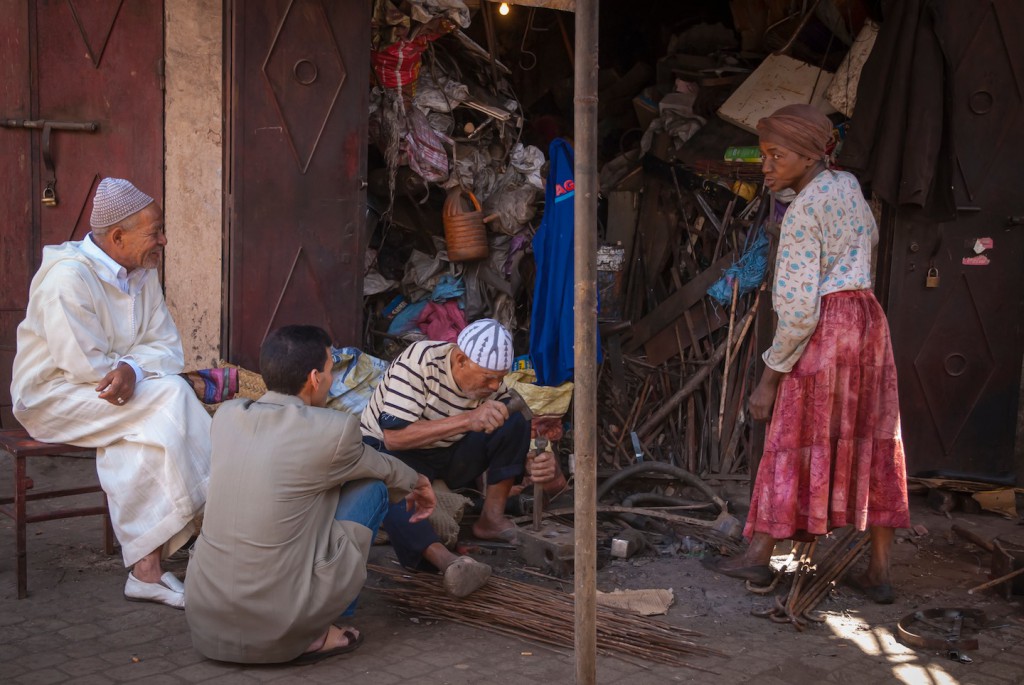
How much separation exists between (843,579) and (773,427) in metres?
0.82

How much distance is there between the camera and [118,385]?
13.2 feet

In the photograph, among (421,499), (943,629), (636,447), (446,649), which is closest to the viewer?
(446,649)

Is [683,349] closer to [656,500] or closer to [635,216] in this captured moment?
[635,216]

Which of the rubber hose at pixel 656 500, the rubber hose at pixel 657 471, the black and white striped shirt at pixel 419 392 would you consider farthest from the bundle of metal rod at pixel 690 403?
the black and white striped shirt at pixel 419 392

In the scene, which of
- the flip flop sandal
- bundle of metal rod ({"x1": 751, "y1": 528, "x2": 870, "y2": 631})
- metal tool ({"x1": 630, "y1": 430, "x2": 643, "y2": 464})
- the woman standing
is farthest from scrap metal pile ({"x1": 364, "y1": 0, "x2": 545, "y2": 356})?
the flip flop sandal

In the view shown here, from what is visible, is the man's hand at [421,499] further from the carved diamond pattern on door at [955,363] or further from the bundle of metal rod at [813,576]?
the carved diamond pattern on door at [955,363]

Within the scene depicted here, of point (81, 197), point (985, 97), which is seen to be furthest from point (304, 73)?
point (985, 97)

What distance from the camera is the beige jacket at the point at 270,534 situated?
10.7 ft

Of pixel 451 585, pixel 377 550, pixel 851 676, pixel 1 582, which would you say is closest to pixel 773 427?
pixel 851 676

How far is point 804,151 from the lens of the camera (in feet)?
13.8

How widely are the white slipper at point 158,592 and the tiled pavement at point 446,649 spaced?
4cm

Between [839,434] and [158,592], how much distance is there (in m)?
2.85

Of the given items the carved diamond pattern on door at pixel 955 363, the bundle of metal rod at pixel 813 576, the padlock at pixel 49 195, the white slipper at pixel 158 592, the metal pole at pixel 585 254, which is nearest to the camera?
the metal pole at pixel 585 254

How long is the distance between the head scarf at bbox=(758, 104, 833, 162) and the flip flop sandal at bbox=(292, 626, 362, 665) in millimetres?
2600
